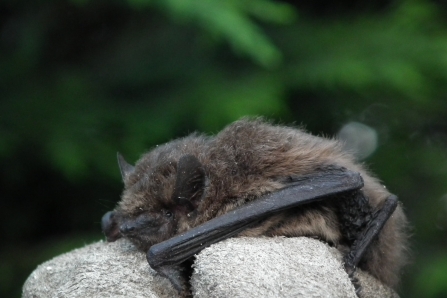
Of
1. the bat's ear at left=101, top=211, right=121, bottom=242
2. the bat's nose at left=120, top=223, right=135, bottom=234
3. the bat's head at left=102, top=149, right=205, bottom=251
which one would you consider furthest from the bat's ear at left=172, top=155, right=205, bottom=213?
the bat's ear at left=101, top=211, right=121, bottom=242

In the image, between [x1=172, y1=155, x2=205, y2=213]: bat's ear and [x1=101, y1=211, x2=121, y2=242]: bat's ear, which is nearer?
[x1=172, y1=155, x2=205, y2=213]: bat's ear

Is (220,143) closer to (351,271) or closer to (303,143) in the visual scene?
(303,143)

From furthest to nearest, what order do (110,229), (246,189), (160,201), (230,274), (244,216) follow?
(110,229)
(160,201)
(246,189)
(244,216)
(230,274)

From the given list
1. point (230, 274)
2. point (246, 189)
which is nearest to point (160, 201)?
point (246, 189)

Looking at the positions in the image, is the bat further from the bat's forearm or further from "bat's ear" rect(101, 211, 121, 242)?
"bat's ear" rect(101, 211, 121, 242)

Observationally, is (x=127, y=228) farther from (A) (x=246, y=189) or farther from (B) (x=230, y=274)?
(B) (x=230, y=274)

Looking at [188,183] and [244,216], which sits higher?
[188,183]

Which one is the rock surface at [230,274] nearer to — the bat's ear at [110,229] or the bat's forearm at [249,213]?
the bat's forearm at [249,213]

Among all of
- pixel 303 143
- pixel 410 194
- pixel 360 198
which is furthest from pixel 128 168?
pixel 410 194
